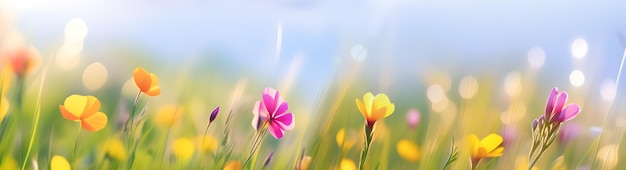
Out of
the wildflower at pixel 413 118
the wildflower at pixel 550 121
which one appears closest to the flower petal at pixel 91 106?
the wildflower at pixel 413 118

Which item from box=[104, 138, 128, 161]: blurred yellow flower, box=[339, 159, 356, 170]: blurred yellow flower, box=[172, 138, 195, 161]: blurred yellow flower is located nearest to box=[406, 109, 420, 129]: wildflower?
box=[339, 159, 356, 170]: blurred yellow flower

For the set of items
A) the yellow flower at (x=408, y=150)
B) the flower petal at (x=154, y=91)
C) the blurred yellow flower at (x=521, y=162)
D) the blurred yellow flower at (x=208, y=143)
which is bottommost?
the blurred yellow flower at (x=521, y=162)

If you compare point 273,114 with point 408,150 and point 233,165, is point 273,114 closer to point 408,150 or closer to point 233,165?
point 233,165

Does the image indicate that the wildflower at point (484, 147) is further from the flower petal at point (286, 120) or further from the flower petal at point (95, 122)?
the flower petal at point (95, 122)

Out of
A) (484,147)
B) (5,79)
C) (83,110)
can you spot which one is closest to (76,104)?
(83,110)

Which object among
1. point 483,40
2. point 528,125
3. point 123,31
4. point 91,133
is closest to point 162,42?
point 123,31

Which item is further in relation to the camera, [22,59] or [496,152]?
[496,152]

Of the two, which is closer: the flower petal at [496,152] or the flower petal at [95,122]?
the flower petal at [95,122]
